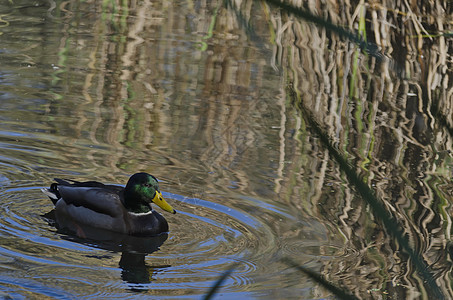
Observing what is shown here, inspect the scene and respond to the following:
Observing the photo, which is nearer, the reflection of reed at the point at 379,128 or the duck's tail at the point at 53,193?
the reflection of reed at the point at 379,128

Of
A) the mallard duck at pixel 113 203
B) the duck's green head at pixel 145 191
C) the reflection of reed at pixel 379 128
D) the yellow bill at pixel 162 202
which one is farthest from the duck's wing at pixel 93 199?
the reflection of reed at pixel 379 128

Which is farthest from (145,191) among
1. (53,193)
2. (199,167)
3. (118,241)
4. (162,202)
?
(199,167)

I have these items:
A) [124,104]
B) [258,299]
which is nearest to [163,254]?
[258,299]

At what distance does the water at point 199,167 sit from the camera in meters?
4.61

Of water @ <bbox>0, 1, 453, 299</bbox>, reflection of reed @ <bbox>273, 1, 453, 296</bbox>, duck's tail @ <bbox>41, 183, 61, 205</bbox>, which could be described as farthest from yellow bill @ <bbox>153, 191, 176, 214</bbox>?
reflection of reed @ <bbox>273, 1, 453, 296</bbox>

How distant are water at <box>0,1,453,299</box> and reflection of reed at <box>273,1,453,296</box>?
22 mm

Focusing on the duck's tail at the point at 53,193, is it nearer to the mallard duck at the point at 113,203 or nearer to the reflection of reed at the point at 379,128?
the mallard duck at the point at 113,203

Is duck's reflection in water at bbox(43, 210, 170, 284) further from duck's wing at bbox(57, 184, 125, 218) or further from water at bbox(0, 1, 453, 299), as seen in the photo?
duck's wing at bbox(57, 184, 125, 218)

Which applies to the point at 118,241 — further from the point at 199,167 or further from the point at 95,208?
the point at 199,167

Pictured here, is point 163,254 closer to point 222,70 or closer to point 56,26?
point 222,70

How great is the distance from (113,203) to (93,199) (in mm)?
149

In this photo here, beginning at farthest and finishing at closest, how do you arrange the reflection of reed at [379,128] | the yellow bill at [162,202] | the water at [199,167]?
→ the yellow bill at [162,202] → the reflection of reed at [379,128] → the water at [199,167]

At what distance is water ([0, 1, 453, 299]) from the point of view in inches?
182

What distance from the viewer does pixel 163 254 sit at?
508 centimetres
